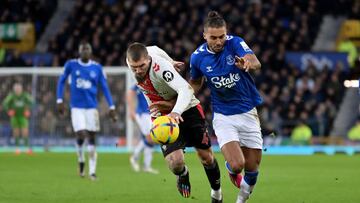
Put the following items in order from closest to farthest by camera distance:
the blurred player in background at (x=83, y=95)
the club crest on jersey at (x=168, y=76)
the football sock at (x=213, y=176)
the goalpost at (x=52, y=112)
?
1. the club crest on jersey at (x=168, y=76)
2. the football sock at (x=213, y=176)
3. the blurred player in background at (x=83, y=95)
4. the goalpost at (x=52, y=112)

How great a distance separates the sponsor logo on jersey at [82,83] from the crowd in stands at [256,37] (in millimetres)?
9472

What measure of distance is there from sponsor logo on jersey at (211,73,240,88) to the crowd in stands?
52.2ft

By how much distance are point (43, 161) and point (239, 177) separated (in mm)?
10936

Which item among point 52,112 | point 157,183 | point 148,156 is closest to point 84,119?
point 148,156

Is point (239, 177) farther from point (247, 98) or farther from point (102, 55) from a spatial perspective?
point (102, 55)

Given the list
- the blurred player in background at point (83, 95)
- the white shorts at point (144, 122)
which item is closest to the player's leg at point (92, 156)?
the blurred player in background at point (83, 95)

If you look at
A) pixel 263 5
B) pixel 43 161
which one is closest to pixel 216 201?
pixel 43 161

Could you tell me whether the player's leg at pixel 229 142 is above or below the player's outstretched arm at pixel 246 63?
below

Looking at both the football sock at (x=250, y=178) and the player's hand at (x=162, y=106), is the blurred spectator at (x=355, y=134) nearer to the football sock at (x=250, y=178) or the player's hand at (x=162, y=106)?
the football sock at (x=250, y=178)

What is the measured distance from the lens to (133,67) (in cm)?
939

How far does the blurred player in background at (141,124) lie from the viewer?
687 inches

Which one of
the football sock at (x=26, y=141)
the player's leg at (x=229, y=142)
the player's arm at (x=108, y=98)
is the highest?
the player's leg at (x=229, y=142)

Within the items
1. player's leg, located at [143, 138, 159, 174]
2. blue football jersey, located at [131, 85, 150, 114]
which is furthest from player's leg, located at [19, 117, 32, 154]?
player's leg, located at [143, 138, 159, 174]

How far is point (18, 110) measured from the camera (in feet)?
84.3
